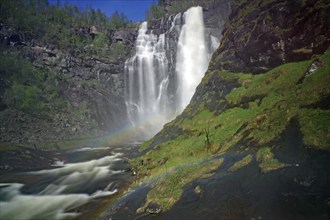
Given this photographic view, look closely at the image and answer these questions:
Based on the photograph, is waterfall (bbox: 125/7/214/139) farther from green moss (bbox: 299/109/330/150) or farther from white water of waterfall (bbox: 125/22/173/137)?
green moss (bbox: 299/109/330/150)

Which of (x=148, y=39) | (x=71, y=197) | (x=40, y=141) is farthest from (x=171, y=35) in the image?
(x=71, y=197)

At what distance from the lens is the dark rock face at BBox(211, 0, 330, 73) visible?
22641 millimetres

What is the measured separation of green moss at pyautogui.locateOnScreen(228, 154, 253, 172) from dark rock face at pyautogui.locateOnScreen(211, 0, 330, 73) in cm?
1166

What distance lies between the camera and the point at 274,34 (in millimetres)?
27312

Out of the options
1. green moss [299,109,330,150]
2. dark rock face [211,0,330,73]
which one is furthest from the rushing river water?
dark rock face [211,0,330,73]

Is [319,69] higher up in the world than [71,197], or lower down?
higher up

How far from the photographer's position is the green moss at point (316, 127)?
12583 millimetres

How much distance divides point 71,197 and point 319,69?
799 inches

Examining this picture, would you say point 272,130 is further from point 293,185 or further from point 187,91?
point 187,91

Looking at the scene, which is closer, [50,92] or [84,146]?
[84,146]

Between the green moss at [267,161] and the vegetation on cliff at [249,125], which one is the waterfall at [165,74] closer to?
the vegetation on cliff at [249,125]

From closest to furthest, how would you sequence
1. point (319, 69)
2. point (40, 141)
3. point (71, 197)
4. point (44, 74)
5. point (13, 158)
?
point (319, 69), point (71, 197), point (13, 158), point (40, 141), point (44, 74)

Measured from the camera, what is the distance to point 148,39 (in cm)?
9356

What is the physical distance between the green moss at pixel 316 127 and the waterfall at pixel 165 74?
57.8m
